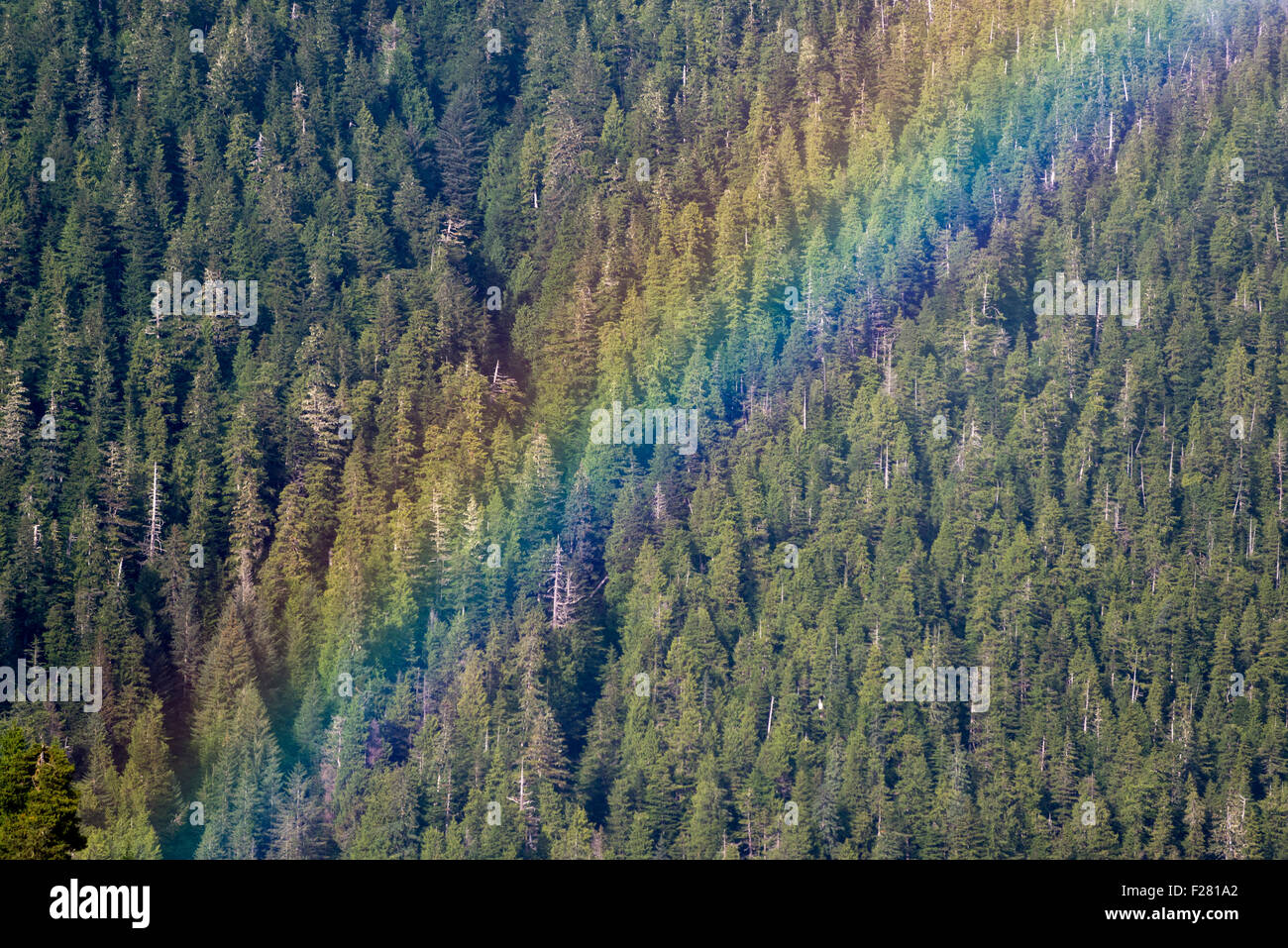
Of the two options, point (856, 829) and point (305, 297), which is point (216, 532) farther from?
point (856, 829)

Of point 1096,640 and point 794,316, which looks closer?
point 1096,640

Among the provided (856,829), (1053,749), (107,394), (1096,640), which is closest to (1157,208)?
(1096,640)

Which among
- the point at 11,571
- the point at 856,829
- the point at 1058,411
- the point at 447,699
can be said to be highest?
the point at 1058,411

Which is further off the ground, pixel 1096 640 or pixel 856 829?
pixel 1096 640
